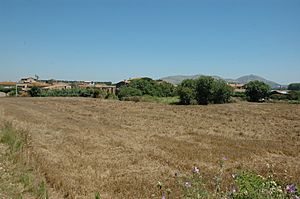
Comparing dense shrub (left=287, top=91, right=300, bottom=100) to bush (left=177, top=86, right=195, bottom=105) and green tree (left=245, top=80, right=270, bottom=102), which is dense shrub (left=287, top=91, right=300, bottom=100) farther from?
bush (left=177, top=86, right=195, bottom=105)

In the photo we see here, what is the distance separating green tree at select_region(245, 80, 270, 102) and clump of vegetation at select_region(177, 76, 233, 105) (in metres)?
10.5

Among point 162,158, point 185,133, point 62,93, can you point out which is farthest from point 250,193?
point 62,93

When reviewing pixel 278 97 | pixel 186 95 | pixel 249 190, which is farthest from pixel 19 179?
pixel 278 97

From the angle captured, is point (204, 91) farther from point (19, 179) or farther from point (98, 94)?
point (19, 179)

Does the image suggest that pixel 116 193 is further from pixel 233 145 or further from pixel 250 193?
pixel 233 145

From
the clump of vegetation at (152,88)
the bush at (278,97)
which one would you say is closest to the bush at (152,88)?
the clump of vegetation at (152,88)

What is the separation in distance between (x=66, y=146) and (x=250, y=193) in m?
11.2

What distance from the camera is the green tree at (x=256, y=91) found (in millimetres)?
81062

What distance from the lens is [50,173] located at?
28.9 feet

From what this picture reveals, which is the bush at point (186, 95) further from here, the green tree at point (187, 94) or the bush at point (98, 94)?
the bush at point (98, 94)

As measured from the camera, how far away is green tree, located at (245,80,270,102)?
8106 cm

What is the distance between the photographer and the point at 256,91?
81125mm

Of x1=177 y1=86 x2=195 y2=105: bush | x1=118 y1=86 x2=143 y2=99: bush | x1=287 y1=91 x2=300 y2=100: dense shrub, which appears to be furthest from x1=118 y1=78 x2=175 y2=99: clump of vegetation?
x1=287 y1=91 x2=300 y2=100: dense shrub

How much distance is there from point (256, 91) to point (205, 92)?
17.4 meters
